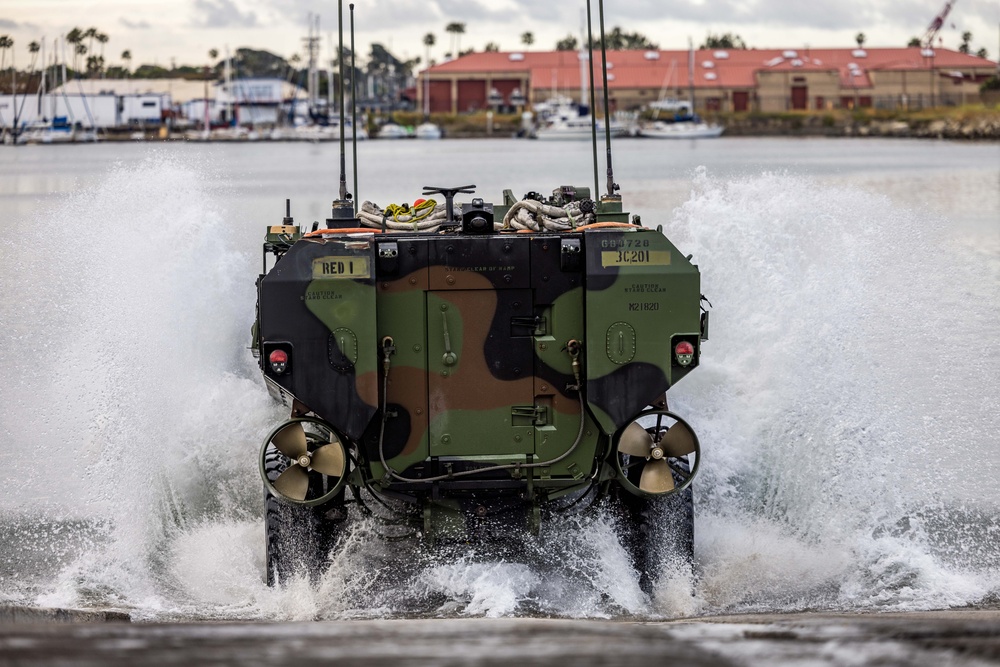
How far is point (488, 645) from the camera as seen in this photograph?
4.16m

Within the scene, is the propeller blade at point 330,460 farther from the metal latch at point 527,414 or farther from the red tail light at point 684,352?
the red tail light at point 684,352

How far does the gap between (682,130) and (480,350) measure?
88.4 m

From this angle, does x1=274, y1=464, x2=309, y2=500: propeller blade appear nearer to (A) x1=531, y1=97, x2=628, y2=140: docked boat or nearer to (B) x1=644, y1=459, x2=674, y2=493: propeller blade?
(B) x1=644, y1=459, x2=674, y2=493: propeller blade

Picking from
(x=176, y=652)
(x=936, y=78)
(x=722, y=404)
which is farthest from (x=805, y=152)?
(x=176, y=652)

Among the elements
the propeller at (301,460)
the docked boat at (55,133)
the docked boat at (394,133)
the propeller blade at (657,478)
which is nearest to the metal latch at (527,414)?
the propeller blade at (657,478)

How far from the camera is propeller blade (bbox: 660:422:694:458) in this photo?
8492 millimetres

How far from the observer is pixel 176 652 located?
4012mm

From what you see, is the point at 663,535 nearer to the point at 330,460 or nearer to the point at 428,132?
the point at 330,460

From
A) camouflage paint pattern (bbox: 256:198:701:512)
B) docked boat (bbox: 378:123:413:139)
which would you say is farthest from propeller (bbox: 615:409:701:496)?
docked boat (bbox: 378:123:413:139)

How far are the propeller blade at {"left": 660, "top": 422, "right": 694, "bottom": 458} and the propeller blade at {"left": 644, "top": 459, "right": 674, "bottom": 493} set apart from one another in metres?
Result: 0.09

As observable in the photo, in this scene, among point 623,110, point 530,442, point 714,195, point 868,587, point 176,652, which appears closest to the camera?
point 176,652

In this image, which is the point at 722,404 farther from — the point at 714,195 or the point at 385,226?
the point at 385,226

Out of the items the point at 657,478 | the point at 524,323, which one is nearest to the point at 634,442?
the point at 657,478

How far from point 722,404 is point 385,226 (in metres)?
4.81
